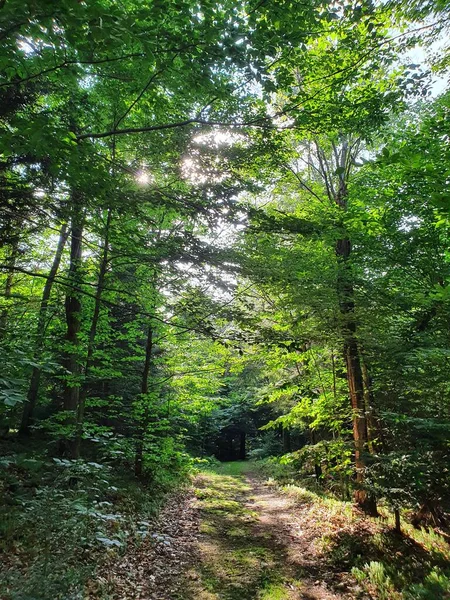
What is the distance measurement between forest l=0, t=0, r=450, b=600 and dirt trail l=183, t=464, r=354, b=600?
53 millimetres

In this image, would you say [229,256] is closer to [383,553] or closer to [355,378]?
[355,378]

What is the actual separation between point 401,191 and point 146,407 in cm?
860

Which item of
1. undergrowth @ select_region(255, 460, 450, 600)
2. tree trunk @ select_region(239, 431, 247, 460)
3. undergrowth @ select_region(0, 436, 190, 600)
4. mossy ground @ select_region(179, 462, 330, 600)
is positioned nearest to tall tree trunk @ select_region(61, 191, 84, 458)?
undergrowth @ select_region(0, 436, 190, 600)

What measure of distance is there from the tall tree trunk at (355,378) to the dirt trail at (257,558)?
5.10ft

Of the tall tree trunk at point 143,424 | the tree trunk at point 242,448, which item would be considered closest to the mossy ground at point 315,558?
the tall tree trunk at point 143,424

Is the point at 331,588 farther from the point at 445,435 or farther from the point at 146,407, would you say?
the point at 146,407

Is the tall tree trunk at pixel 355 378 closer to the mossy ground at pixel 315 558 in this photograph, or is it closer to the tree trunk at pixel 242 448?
the mossy ground at pixel 315 558

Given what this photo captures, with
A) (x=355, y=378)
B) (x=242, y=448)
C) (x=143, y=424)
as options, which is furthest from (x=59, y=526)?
(x=242, y=448)

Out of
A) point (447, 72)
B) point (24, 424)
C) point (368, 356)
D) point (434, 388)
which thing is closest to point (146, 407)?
point (24, 424)

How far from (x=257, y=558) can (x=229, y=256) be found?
18.4 ft

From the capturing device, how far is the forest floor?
531 centimetres

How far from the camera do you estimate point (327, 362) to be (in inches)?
440

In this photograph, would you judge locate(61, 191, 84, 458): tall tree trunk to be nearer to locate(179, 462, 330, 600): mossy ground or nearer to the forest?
the forest

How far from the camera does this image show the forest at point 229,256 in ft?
11.6
